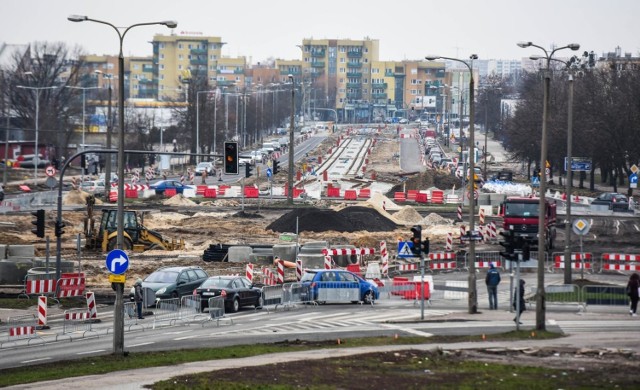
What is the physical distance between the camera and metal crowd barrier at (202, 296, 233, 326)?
125 ft

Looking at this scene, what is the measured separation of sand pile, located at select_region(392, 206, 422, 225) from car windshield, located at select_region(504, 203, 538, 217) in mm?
15769

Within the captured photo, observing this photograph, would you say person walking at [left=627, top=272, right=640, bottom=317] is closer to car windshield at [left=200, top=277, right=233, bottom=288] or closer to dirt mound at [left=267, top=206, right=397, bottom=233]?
car windshield at [left=200, top=277, right=233, bottom=288]

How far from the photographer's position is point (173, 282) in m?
42.2

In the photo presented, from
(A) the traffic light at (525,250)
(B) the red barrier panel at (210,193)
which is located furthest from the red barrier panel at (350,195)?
(A) the traffic light at (525,250)

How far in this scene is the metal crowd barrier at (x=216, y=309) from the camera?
3809 cm

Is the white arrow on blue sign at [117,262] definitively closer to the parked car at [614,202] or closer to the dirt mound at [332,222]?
→ the dirt mound at [332,222]

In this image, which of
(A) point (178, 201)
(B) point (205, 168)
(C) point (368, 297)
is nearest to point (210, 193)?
(A) point (178, 201)

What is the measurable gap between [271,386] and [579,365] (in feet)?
22.4

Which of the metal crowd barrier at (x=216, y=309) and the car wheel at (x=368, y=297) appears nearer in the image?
the metal crowd barrier at (x=216, y=309)

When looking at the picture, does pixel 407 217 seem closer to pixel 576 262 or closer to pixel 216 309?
pixel 576 262

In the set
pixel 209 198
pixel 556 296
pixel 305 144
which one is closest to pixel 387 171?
pixel 209 198

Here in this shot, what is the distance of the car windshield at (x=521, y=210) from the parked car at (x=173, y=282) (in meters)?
19.8

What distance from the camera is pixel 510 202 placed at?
Answer: 58.6m

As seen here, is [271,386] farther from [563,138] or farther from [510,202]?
[563,138]
